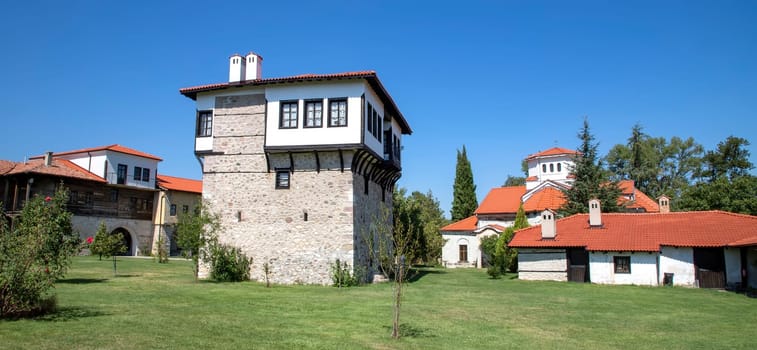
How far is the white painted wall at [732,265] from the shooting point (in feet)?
72.1

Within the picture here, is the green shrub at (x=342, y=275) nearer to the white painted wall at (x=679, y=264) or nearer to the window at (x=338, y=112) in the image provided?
the window at (x=338, y=112)

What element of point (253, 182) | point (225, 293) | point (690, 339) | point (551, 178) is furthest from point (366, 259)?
point (551, 178)

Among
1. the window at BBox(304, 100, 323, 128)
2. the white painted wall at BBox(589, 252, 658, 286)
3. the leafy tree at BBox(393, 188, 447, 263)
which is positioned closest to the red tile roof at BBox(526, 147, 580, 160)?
the leafy tree at BBox(393, 188, 447, 263)

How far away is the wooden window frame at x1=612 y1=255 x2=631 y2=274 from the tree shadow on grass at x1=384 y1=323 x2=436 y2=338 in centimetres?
1695

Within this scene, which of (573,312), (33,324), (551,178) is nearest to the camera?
(33,324)

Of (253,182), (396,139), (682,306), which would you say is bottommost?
(682,306)

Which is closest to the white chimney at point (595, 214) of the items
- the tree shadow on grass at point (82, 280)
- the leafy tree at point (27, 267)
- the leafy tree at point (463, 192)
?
the tree shadow on grass at point (82, 280)

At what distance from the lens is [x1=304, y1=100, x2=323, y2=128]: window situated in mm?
20938

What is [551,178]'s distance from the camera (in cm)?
4744

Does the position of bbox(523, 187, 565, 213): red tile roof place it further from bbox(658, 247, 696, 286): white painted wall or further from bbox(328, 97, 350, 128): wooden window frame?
bbox(328, 97, 350, 128): wooden window frame

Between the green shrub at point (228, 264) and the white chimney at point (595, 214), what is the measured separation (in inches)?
699

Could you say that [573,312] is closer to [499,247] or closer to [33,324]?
[33,324]

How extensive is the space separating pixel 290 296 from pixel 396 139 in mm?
13778

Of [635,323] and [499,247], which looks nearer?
[635,323]
